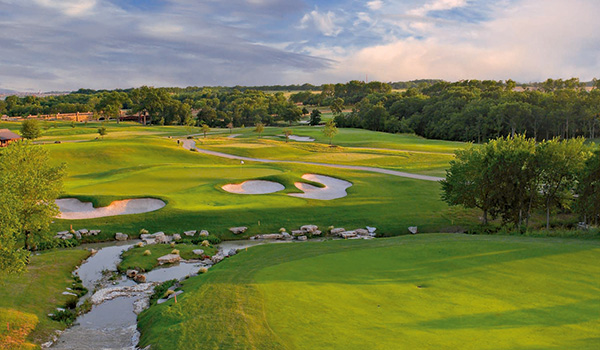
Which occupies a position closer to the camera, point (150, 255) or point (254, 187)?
point (150, 255)

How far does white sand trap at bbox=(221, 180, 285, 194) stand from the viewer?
44656 millimetres

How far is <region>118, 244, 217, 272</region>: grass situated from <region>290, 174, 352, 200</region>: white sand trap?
14910 millimetres

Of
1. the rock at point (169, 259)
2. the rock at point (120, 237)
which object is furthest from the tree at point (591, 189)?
the rock at point (120, 237)

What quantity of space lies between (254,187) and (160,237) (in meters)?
14.4

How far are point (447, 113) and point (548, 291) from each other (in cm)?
12079

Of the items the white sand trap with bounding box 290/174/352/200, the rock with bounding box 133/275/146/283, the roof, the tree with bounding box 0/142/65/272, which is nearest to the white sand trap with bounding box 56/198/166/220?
the tree with bounding box 0/142/65/272

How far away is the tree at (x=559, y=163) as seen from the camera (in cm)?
3294

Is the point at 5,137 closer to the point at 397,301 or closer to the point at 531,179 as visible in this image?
the point at 531,179

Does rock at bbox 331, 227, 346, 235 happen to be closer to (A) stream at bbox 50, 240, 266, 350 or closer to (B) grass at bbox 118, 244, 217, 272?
(A) stream at bbox 50, 240, 266, 350

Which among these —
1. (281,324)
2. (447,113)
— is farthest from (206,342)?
(447,113)

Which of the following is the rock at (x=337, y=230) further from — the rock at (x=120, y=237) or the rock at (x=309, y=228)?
the rock at (x=120, y=237)

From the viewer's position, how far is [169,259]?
28.5 m

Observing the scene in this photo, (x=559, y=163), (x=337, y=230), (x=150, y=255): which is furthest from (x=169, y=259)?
(x=559, y=163)

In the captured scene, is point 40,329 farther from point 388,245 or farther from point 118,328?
point 388,245
